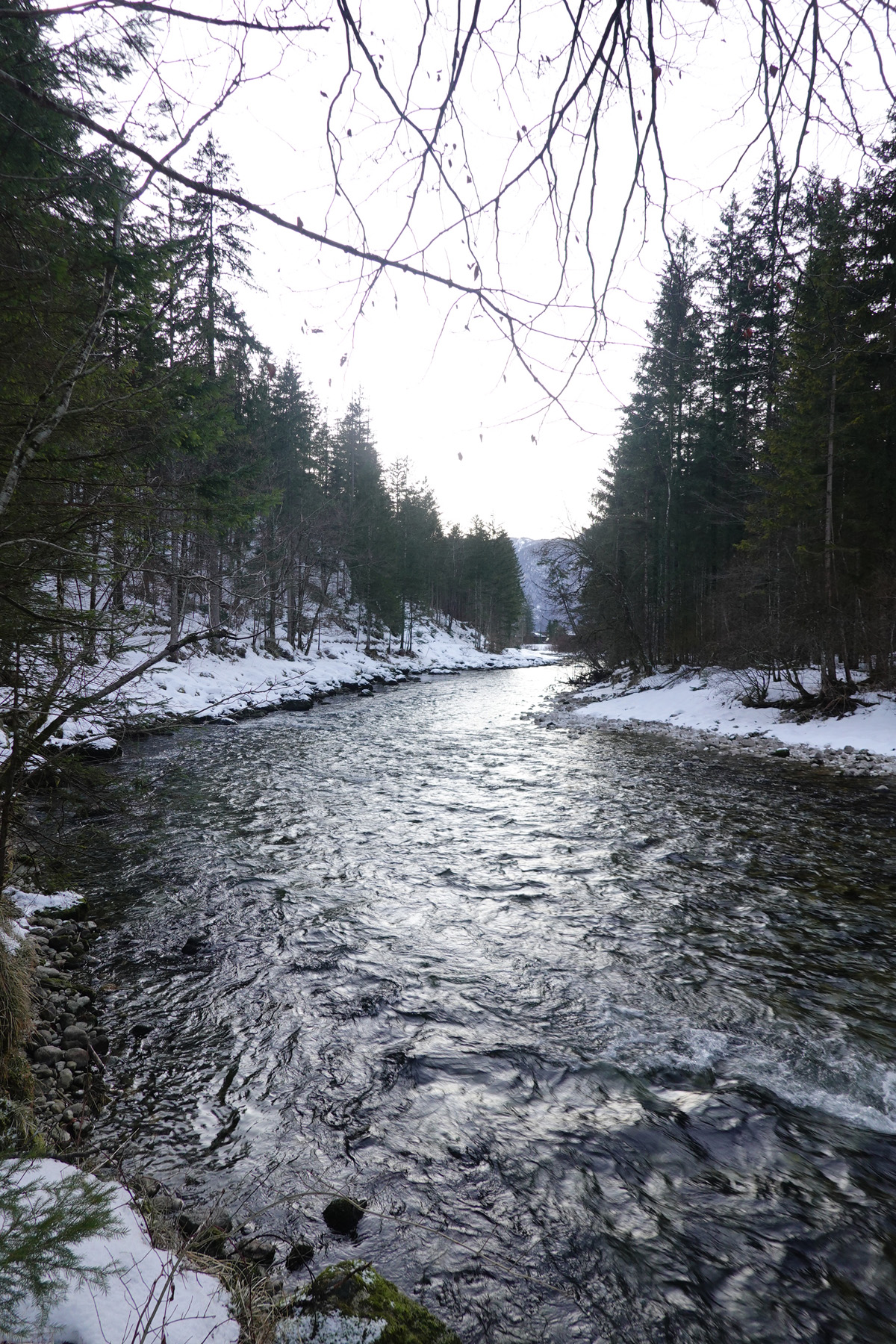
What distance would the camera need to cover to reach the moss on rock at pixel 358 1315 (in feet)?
6.20

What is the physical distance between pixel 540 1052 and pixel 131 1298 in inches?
111

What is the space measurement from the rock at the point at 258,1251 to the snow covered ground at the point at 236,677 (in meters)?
2.33

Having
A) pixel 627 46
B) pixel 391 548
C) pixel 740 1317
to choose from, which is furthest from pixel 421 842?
pixel 391 548

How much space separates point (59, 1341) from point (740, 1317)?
250 cm

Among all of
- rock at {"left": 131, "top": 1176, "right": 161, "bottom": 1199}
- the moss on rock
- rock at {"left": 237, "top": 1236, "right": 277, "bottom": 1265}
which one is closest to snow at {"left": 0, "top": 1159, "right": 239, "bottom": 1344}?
the moss on rock

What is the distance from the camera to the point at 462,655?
190 ft

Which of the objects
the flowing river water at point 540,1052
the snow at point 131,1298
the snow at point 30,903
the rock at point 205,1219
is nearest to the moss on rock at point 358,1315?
the snow at point 131,1298

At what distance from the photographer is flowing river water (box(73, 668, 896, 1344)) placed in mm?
2574

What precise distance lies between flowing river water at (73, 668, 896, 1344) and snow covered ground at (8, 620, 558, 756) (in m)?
1.41

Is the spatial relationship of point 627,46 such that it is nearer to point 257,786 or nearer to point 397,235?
point 397,235

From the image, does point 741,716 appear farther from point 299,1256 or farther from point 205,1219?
point 205,1219

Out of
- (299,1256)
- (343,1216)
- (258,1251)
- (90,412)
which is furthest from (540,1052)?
(90,412)

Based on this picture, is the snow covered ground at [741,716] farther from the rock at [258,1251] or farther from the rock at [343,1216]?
the rock at [258,1251]

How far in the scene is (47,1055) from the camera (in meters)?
3.60
